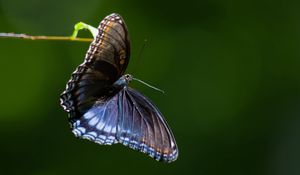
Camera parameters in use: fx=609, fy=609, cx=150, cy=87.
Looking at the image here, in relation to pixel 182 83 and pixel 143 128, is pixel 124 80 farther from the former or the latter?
pixel 182 83

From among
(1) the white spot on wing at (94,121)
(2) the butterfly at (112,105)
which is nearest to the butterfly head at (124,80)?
(2) the butterfly at (112,105)

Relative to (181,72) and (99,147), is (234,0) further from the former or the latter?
(99,147)

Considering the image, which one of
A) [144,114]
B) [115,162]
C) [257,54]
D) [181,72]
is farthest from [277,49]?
[144,114]

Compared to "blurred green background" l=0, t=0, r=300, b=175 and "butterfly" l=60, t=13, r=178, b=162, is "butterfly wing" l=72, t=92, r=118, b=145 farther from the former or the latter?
"blurred green background" l=0, t=0, r=300, b=175

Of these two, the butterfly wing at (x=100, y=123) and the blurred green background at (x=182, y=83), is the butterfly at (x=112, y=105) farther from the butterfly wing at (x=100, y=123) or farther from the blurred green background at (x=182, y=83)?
the blurred green background at (x=182, y=83)

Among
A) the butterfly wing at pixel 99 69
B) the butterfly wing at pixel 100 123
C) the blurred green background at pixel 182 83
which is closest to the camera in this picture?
the butterfly wing at pixel 99 69

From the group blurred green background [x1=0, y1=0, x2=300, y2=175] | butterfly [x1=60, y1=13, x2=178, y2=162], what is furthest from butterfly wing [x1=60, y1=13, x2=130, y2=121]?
blurred green background [x1=0, y1=0, x2=300, y2=175]
